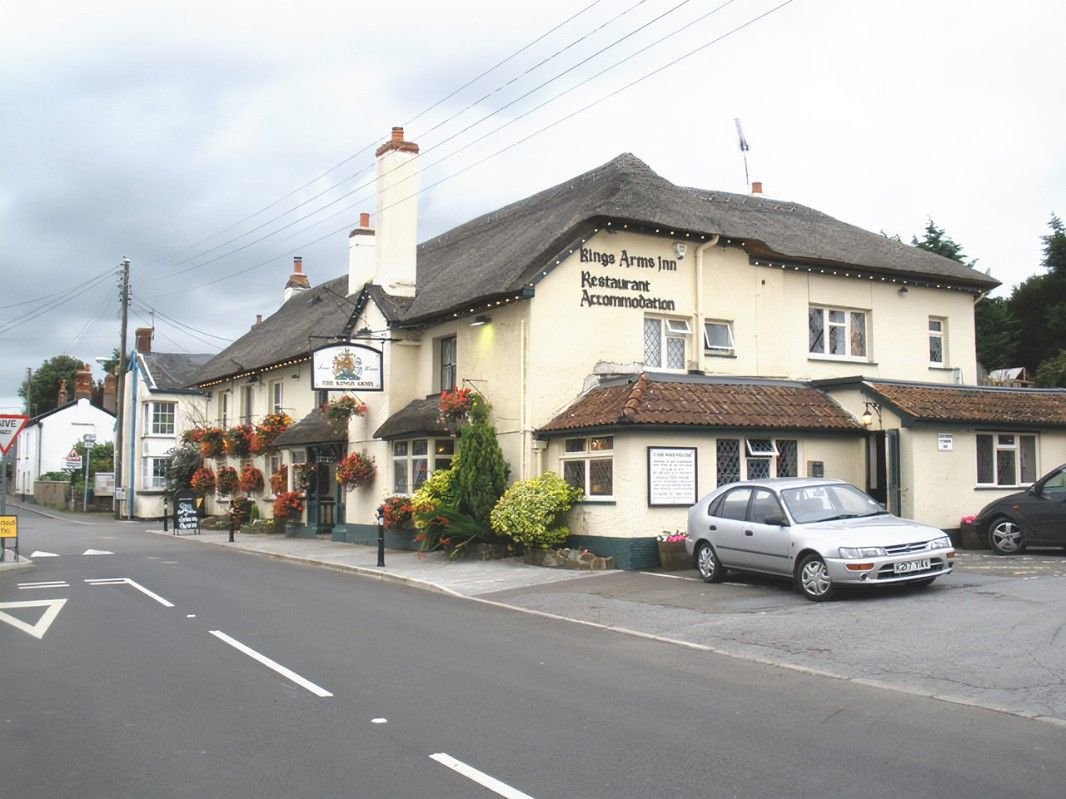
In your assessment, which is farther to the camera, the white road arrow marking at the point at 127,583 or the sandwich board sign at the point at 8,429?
the sandwich board sign at the point at 8,429

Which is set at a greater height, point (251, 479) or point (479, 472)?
point (479, 472)

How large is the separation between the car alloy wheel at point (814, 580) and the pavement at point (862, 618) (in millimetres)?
222

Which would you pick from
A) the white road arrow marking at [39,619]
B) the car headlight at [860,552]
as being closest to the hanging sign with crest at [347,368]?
the white road arrow marking at [39,619]

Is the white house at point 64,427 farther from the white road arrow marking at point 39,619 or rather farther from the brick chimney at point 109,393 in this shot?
the white road arrow marking at point 39,619

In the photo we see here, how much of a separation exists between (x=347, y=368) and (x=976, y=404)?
14239mm

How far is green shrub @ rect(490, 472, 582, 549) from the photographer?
19391 millimetres

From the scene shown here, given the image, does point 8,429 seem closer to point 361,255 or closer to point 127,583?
point 127,583

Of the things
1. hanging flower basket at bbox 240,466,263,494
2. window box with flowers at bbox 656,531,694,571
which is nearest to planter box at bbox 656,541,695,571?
window box with flowers at bbox 656,531,694,571

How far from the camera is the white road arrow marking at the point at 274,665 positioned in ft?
27.9

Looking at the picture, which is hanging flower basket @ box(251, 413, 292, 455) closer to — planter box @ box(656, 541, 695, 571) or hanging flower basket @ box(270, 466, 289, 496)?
hanging flower basket @ box(270, 466, 289, 496)

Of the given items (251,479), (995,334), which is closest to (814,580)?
(251,479)

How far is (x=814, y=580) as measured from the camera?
13430 mm

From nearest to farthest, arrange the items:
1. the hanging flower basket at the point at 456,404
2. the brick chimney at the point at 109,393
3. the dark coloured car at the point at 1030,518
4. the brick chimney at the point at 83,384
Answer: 1. the dark coloured car at the point at 1030,518
2. the hanging flower basket at the point at 456,404
3. the brick chimney at the point at 83,384
4. the brick chimney at the point at 109,393

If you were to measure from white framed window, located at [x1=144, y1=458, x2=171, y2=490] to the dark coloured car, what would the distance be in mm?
38611
